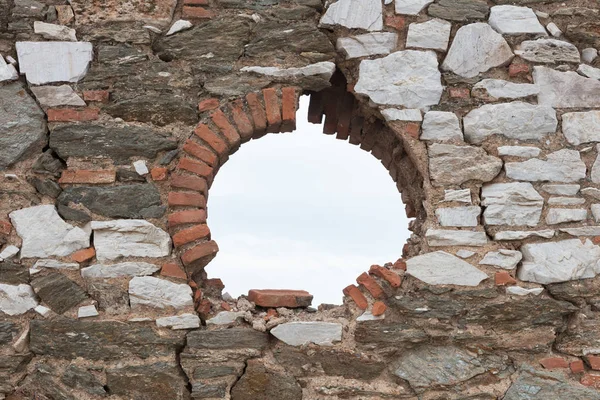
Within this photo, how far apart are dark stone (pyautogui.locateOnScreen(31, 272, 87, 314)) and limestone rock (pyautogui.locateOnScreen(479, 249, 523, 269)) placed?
2.16 m

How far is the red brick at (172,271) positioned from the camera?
11.3 ft

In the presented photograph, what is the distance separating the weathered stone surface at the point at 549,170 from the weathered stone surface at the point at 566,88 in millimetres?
341

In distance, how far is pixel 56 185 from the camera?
11.5ft

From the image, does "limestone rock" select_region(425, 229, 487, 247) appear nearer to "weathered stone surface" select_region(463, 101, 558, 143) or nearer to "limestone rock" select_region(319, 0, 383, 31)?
"weathered stone surface" select_region(463, 101, 558, 143)

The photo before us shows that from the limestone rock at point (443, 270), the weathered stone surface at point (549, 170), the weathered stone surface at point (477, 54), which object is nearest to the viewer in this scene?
the limestone rock at point (443, 270)

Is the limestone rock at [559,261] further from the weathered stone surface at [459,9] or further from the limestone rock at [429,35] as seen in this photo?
the weathered stone surface at [459,9]

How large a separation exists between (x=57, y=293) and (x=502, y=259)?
235cm

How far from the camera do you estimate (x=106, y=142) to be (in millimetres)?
3543

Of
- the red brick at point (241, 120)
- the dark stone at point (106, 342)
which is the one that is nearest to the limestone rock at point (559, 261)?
the red brick at point (241, 120)

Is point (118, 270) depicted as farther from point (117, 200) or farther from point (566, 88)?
point (566, 88)

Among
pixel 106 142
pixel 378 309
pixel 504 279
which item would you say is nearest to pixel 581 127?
pixel 504 279

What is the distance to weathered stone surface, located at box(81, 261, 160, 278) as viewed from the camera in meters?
3.43

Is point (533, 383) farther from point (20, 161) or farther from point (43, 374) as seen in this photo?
point (20, 161)

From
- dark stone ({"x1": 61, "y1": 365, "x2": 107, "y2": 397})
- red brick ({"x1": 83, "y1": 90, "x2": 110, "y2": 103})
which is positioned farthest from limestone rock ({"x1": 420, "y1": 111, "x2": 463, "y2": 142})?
dark stone ({"x1": 61, "y1": 365, "x2": 107, "y2": 397})
